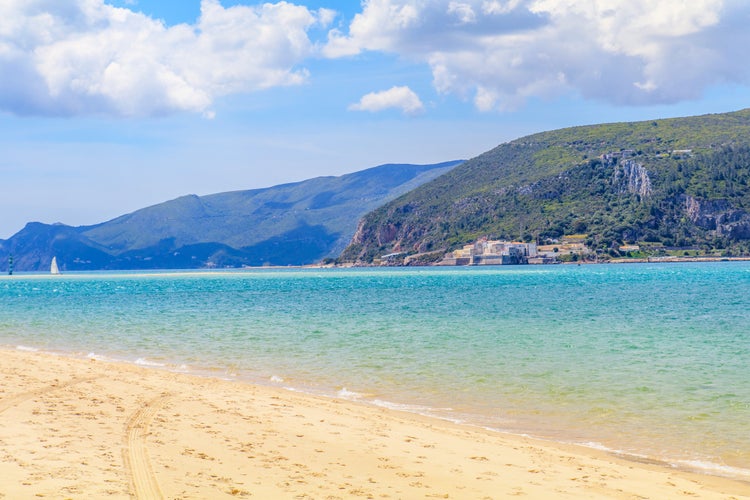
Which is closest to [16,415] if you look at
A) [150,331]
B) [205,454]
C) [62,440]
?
[62,440]

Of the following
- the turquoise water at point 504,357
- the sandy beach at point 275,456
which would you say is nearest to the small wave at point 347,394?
the turquoise water at point 504,357

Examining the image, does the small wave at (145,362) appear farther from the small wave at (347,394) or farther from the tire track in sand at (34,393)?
the small wave at (347,394)

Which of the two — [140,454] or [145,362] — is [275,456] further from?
[145,362]

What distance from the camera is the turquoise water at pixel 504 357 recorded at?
1762cm

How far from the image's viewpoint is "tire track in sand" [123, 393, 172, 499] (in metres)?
10.4

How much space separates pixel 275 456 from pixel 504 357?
1707cm

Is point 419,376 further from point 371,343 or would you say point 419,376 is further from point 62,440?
point 62,440

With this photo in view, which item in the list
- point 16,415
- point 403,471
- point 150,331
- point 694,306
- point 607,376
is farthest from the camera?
point 694,306

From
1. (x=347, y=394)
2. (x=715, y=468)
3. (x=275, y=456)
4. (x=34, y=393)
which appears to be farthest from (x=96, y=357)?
(x=715, y=468)

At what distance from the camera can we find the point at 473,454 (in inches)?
544

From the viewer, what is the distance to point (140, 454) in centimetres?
1251

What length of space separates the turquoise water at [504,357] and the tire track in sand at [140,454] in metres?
6.41

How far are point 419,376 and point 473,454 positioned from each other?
36.4 feet

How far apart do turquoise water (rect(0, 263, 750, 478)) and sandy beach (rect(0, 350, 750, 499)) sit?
209 centimetres
